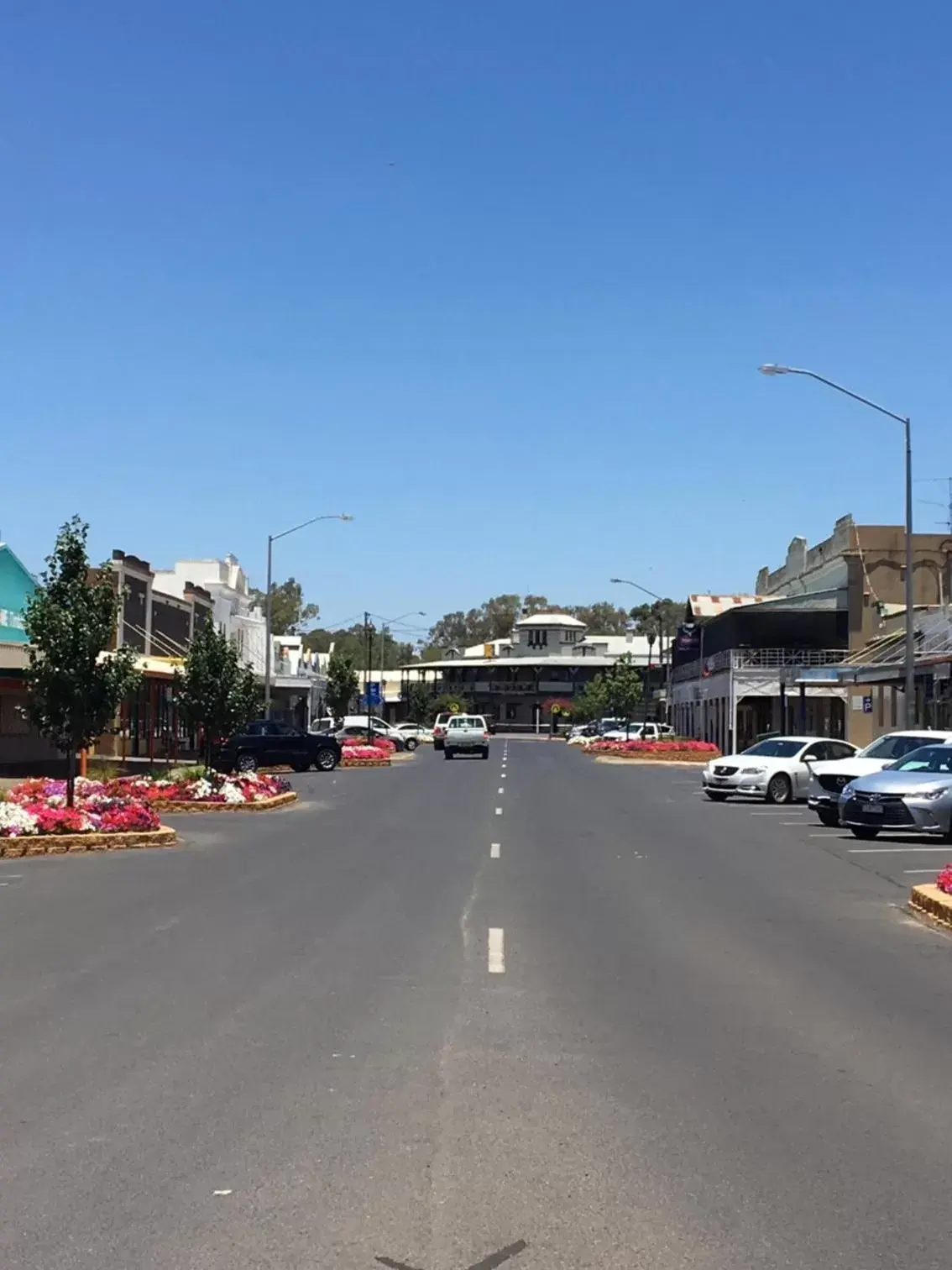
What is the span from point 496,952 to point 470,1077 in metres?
4.20

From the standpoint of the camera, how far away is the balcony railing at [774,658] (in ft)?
218

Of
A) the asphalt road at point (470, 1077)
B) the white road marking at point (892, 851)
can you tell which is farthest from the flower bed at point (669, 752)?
the asphalt road at point (470, 1077)

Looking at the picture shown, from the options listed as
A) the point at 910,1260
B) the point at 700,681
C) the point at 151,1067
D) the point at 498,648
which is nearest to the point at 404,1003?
the point at 151,1067

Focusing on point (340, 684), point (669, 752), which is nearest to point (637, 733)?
point (340, 684)

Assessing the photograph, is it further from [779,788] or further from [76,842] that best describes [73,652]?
[779,788]

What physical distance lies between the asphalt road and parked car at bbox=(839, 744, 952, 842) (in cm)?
565

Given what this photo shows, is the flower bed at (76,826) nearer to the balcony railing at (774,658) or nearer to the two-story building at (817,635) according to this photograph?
the two-story building at (817,635)

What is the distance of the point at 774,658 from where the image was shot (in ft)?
228

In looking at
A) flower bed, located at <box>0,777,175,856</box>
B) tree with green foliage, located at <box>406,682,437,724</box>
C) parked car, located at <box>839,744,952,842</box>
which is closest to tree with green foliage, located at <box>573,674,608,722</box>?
tree with green foliage, located at <box>406,682,437,724</box>

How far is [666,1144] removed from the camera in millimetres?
6527

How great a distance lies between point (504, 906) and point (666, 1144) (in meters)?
8.22

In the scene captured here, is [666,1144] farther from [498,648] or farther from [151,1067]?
[498,648]

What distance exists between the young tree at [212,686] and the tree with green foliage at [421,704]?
308 ft

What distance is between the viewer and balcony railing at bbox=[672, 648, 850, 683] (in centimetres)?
6650
